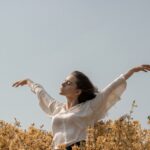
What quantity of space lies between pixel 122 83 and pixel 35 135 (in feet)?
2.89

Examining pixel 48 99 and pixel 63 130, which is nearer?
pixel 63 130

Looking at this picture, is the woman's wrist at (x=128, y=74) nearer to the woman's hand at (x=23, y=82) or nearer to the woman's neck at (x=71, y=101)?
the woman's neck at (x=71, y=101)

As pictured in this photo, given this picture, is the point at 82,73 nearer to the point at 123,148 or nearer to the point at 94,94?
the point at 94,94

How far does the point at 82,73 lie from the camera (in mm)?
4793

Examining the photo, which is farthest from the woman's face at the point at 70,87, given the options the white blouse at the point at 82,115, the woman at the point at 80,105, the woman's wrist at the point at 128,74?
the woman's wrist at the point at 128,74

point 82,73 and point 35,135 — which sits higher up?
point 82,73

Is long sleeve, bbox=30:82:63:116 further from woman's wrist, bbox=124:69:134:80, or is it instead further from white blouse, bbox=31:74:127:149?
woman's wrist, bbox=124:69:134:80

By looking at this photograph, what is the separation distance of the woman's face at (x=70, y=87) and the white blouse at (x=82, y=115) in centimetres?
13

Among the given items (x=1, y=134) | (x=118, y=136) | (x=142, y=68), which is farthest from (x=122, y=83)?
(x=1, y=134)

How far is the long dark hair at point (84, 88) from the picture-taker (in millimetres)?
4738

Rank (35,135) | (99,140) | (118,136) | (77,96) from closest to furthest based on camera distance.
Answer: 1. (99,140)
2. (118,136)
3. (35,135)
4. (77,96)

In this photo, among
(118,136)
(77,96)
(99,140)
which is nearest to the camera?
(99,140)

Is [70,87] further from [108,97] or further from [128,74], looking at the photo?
[128,74]

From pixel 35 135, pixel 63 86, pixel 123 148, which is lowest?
pixel 123 148
